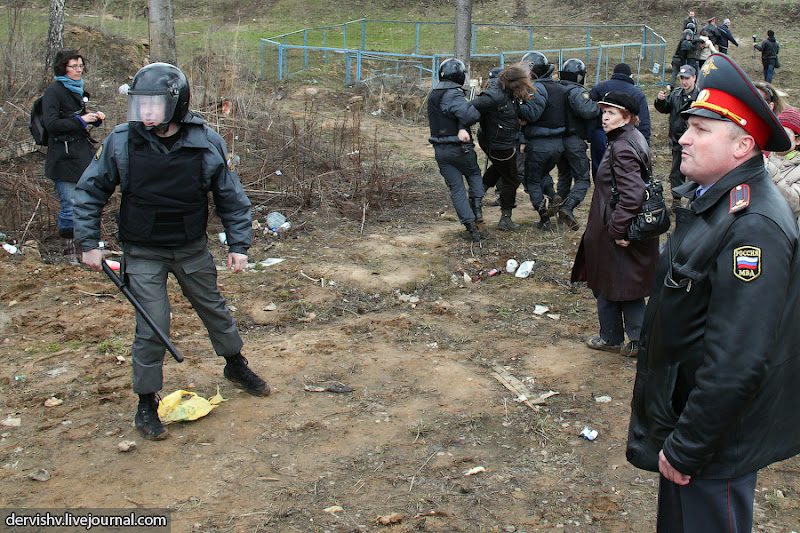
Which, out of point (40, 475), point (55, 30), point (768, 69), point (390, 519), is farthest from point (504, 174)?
point (768, 69)

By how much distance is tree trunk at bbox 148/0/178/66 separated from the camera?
1152 cm

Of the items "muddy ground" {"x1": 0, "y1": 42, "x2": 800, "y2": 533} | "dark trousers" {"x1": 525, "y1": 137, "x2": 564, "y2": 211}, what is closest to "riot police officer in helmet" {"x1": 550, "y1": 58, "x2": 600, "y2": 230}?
"dark trousers" {"x1": 525, "y1": 137, "x2": 564, "y2": 211}

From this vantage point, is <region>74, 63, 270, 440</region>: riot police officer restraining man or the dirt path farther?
<region>74, 63, 270, 440</region>: riot police officer restraining man

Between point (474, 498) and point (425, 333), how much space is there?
2160 millimetres

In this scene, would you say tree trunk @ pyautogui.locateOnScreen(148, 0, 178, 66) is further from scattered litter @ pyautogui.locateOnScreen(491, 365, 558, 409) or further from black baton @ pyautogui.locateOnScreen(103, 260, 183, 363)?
scattered litter @ pyautogui.locateOnScreen(491, 365, 558, 409)

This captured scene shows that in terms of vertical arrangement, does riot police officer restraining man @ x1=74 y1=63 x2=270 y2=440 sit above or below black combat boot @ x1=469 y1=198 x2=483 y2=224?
above

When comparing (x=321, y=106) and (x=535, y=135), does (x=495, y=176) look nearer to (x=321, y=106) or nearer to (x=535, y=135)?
(x=535, y=135)

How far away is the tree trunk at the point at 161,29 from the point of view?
37.8ft

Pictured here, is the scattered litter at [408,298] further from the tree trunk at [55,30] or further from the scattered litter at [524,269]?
the tree trunk at [55,30]

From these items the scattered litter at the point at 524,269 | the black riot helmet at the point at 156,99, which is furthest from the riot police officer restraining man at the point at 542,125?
the black riot helmet at the point at 156,99

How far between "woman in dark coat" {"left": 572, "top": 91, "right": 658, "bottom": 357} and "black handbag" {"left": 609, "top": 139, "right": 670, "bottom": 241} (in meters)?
0.04

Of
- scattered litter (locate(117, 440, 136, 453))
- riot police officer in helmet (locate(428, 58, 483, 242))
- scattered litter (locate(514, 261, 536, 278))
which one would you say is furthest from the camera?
riot police officer in helmet (locate(428, 58, 483, 242))

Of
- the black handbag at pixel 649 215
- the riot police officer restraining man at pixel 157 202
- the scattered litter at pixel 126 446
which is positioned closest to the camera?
the riot police officer restraining man at pixel 157 202

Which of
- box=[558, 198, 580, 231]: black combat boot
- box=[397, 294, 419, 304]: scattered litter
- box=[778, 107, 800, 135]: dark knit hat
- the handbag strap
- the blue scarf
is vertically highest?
box=[778, 107, 800, 135]: dark knit hat
